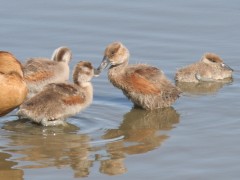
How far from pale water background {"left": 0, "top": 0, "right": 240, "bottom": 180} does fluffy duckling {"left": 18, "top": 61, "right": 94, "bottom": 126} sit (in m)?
0.12

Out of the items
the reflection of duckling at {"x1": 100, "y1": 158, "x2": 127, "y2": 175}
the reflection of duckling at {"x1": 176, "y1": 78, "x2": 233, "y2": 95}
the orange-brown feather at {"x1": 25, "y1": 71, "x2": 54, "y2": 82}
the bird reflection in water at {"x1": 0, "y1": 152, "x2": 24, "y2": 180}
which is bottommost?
the bird reflection in water at {"x1": 0, "y1": 152, "x2": 24, "y2": 180}

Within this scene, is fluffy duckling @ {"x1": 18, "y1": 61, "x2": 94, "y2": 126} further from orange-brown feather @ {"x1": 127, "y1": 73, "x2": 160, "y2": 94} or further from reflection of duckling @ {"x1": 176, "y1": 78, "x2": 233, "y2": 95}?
reflection of duckling @ {"x1": 176, "y1": 78, "x2": 233, "y2": 95}

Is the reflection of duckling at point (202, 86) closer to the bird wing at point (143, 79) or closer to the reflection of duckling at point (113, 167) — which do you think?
the bird wing at point (143, 79)

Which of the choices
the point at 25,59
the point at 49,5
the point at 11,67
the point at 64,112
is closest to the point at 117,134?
the point at 64,112

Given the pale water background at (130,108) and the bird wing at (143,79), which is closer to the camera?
the pale water background at (130,108)

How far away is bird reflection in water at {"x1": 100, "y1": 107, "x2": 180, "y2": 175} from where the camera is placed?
744 cm

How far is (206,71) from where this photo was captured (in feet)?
35.0

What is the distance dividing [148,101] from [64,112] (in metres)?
1.14

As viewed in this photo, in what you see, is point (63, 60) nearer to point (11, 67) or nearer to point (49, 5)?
point (11, 67)

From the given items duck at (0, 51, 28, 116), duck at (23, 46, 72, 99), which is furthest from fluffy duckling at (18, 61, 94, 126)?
duck at (23, 46, 72, 99)

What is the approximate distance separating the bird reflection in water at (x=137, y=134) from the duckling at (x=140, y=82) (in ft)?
0.40

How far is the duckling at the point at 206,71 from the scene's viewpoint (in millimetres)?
10414

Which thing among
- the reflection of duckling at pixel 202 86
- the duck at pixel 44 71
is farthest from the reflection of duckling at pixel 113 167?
the reflection of duckling at pixel 202 86

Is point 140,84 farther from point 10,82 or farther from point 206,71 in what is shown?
point 10,82
